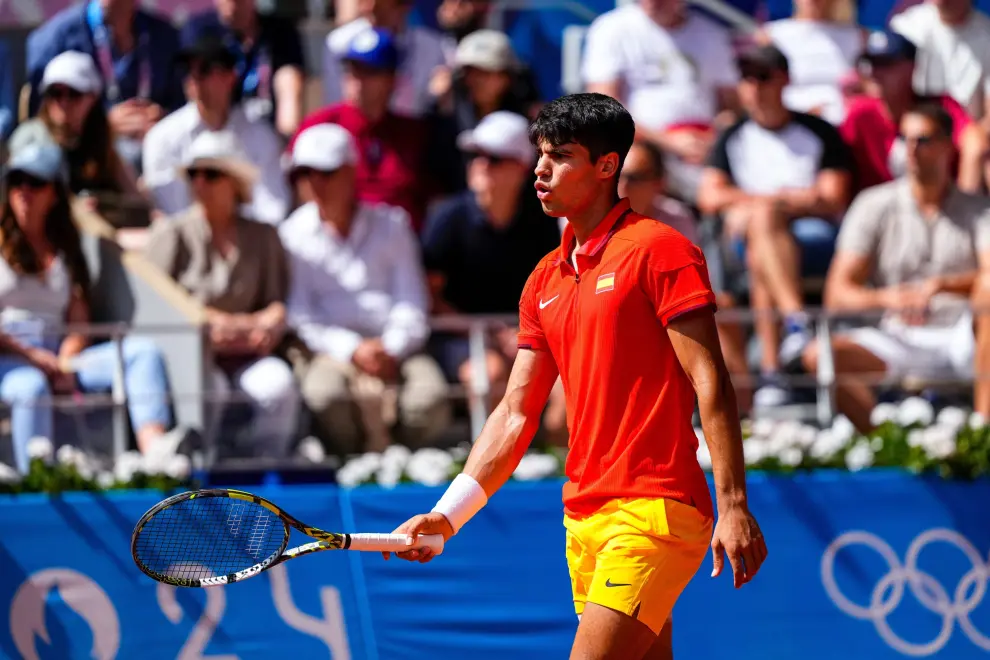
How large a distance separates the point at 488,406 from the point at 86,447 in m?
1.85

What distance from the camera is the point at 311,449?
6.95 meters

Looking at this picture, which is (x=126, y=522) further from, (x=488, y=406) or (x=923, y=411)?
(x=923, y=411)

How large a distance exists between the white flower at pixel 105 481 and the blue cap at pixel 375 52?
3089 millimetres

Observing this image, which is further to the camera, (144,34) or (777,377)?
(144,34)

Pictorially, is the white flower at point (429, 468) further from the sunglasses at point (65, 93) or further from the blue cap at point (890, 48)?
the blue cap at point (890, 48)

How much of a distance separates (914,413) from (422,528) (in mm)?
3620

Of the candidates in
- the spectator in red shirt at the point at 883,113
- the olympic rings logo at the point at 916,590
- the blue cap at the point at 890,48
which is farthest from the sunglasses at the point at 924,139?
the olympic rings logo at the point at 916,590

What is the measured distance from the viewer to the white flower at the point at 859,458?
22.5 ft

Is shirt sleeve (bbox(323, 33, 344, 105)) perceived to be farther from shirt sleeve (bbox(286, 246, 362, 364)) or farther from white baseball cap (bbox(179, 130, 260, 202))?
shirt sleeve (bbox(286, 246, 362, 364))

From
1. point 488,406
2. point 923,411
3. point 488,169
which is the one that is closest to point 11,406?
point 488,406

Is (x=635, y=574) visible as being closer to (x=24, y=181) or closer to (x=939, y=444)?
(x=939, y=444)

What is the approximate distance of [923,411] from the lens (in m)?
6.97

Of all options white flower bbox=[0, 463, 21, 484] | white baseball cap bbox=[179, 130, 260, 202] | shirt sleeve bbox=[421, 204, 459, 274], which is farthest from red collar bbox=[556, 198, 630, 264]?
white baseball cap bbox=[179, 130, 260, 202]

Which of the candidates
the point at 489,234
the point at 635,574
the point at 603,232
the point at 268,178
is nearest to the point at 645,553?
the point at 635,574
